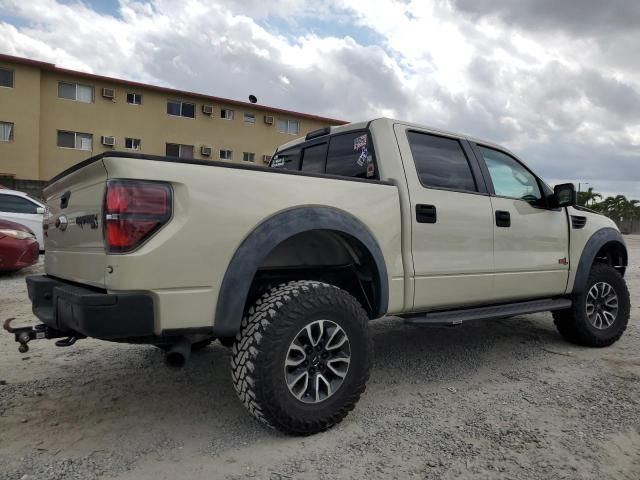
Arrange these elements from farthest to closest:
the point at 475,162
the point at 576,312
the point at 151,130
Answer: the point at 151,130
the point at 576,312
the point at 475,162

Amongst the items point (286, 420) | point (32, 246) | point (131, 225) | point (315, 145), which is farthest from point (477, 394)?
point (32, 246)

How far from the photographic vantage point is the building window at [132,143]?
82.0ft

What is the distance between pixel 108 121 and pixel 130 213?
81.7 ft

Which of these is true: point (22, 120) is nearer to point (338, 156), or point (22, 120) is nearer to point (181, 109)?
point (181, 109)

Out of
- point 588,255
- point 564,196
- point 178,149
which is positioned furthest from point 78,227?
point 178,149

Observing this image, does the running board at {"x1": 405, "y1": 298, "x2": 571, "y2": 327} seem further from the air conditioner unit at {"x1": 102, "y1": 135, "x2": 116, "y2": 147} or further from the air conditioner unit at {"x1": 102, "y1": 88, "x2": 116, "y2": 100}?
the air conditioner unit at {"x1": 102, "y1": 88, "x2": 116, "y2": 100}

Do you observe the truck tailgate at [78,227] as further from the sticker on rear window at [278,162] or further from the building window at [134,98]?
the building window at [134,98]

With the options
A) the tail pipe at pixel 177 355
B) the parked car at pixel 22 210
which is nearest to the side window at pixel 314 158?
the tail pipe at pixel 177 355

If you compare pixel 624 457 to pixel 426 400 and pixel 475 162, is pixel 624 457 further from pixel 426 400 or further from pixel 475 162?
pixel 475 162

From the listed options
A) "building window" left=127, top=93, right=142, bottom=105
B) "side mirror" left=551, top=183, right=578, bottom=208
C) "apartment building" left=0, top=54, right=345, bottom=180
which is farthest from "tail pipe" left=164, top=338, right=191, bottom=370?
"building window" left=127, top=93, right=142, bottom=105

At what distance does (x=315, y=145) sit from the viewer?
4.14 meters

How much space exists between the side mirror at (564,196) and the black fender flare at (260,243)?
2.18 metres

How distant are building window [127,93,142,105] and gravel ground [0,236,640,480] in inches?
908

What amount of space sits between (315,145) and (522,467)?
2.79 meters
